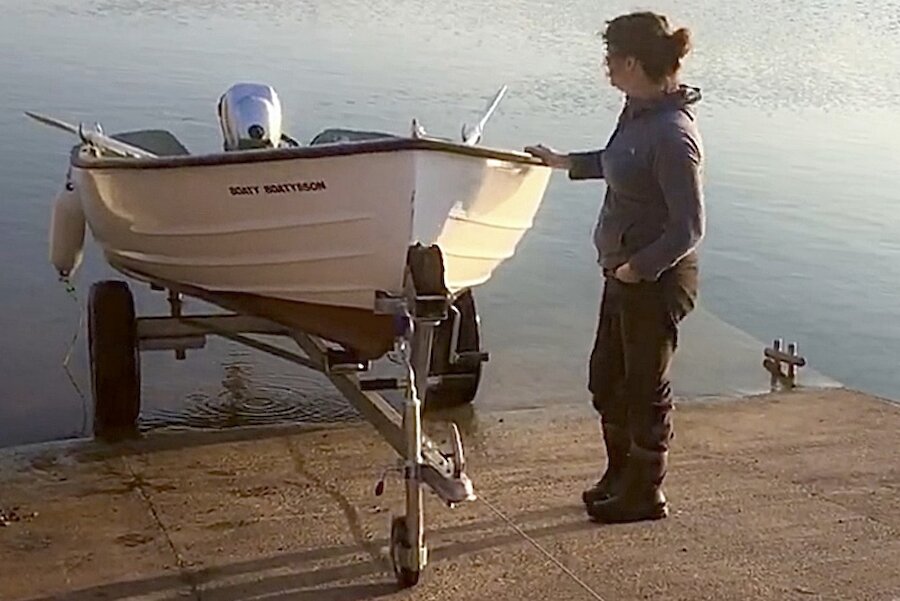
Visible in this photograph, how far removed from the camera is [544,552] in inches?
203

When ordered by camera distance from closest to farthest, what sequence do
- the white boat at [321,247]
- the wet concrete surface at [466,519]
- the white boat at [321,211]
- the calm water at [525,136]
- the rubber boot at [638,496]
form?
the wet concrete surface at [466,519] < the white boat at [321,247] < the rubber boot at [638,496] < the white boat at [321,211] < the calm water at [525,136]

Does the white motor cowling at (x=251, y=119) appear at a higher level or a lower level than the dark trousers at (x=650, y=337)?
higher

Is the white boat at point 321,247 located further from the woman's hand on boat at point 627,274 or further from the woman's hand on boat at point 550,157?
the woman's hand on boat at point 627,274

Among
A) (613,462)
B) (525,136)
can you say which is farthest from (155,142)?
(525,136)

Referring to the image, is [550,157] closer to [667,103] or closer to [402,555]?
[667,103]

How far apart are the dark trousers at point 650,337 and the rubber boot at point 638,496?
0.20ft

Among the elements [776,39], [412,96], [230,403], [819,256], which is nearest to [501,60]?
[412,96]

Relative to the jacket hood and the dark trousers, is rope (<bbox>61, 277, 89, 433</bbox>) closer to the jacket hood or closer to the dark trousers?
the dark trousers

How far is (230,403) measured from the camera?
8.34 m

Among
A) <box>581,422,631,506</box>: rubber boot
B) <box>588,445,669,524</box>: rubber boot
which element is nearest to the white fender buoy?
<box>581,422,631,506</box>: rubber boot

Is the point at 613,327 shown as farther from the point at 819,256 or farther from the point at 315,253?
the point at 819,256

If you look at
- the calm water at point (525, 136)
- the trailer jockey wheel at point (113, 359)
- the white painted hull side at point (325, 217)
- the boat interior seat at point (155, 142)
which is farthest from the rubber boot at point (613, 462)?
the boat interior seat at point (155, 142)

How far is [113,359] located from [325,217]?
1640 mm

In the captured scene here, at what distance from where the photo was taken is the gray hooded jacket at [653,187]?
498cm
